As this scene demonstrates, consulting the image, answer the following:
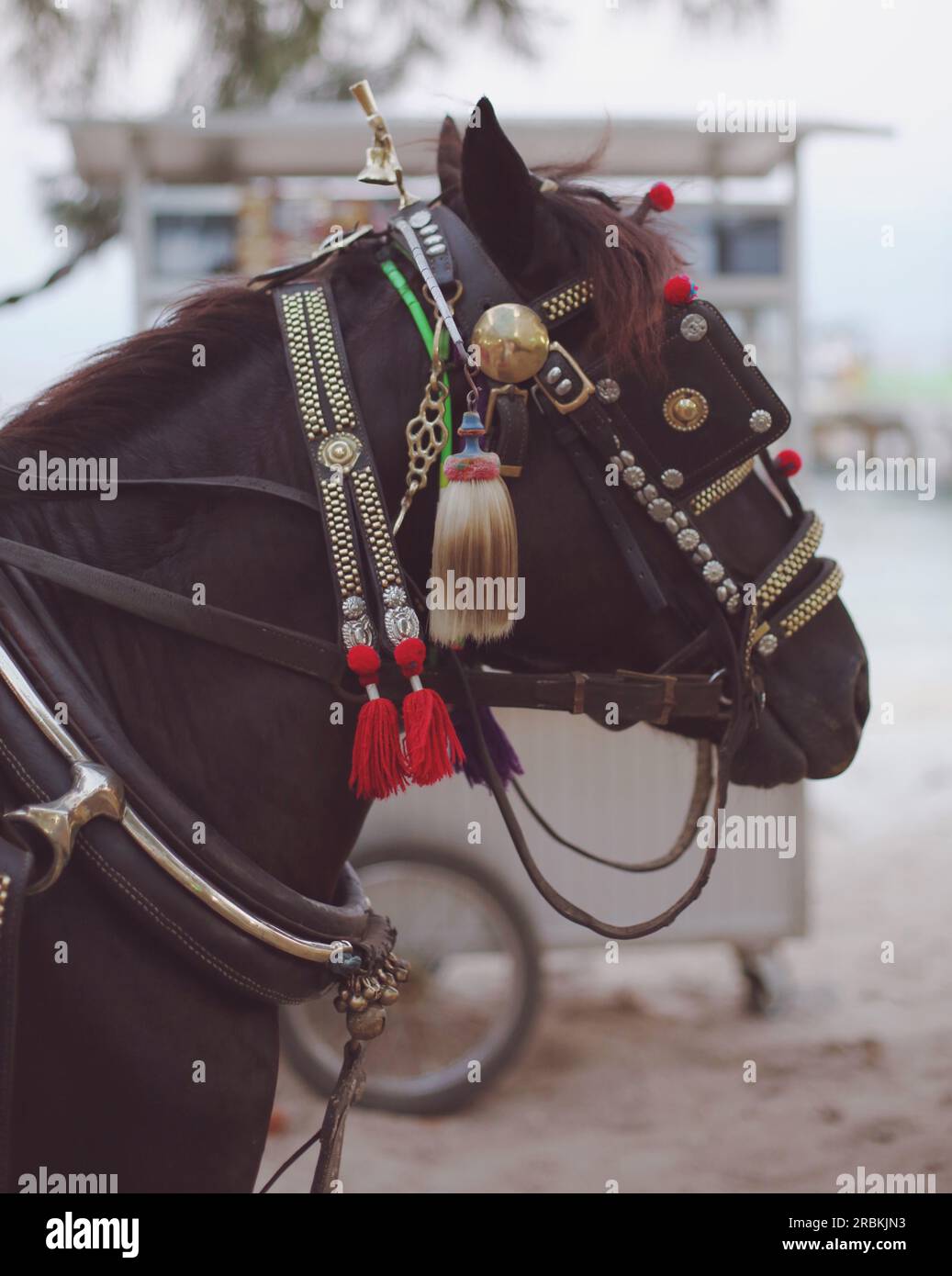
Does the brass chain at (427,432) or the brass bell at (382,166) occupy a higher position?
the brass bell at (382,166)

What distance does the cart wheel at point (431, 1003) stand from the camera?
11.8ft

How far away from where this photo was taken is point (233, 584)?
4.43ft

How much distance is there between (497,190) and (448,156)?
27cm

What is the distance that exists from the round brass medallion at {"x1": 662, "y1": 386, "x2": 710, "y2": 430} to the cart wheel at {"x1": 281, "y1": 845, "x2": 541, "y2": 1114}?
2460 millimetres

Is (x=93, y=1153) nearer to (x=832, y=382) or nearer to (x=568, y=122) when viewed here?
(x=568, y=122)

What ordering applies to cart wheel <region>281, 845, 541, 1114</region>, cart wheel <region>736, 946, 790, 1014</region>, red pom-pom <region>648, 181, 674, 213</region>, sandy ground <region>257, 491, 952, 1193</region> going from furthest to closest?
cart wheel <region>736, 946, 790, 1014</region>
cart wheel <region>281, 845, 541, 1114</region>
sandy ground <region>257, 491, 952, 1193</region>
red pom-pom <region>648, 181, 674, 213</region>

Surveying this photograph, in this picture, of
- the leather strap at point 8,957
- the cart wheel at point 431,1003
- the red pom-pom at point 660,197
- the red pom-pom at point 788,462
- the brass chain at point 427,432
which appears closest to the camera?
the leather strap at point 8,957

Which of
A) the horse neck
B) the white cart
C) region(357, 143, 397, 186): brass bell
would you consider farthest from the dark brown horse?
the white cart

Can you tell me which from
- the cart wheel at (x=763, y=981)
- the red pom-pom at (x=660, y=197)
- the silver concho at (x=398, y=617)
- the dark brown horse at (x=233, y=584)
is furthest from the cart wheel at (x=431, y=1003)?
the red pom-pom at (x=660, y=197)

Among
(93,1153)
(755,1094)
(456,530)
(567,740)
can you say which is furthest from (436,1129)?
(456,530)

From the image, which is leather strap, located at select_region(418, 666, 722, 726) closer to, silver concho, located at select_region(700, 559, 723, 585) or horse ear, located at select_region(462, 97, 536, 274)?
silver concho, located at select_region(700, 559, 723, 585)

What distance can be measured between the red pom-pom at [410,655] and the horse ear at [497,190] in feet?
1.48

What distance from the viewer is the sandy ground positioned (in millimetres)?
3271

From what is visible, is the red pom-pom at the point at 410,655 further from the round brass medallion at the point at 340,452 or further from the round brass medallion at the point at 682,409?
the round brass medallion at the point at 682,409
